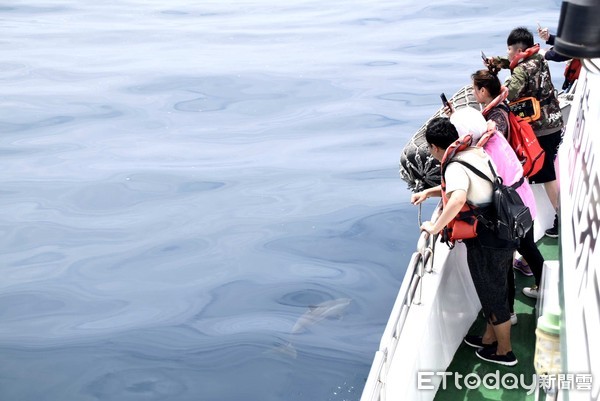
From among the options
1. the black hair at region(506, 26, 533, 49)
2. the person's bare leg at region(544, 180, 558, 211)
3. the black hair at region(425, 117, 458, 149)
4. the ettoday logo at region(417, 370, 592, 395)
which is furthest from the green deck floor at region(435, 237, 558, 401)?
the black hair at region(506, 26, 533, 49)

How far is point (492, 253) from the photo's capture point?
3.71 metres

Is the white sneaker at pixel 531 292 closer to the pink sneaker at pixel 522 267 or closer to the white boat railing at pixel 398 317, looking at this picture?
the pink sneaker at pixel 522 267

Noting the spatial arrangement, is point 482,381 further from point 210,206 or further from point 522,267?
point 210,206

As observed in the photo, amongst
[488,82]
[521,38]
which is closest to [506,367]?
[488,82]

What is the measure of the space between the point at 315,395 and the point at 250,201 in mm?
6352

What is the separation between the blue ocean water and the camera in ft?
25.5

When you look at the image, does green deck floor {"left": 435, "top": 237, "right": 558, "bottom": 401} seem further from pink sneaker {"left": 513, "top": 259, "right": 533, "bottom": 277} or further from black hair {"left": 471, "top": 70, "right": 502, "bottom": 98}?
black hair {"left": 471, "top": 70, "right": 502, "bottom": 98}

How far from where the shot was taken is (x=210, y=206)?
504 inches

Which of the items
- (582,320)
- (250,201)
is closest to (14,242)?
(250,201)

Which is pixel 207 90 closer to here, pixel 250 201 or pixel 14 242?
pixel 250 201

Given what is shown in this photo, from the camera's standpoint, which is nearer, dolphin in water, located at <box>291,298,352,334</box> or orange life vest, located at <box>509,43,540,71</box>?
orange life vest, located at <box>509,43,540,71</box>

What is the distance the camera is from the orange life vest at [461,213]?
344 cm

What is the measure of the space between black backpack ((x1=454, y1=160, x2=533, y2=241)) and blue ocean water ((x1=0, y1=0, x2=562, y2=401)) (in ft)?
12.8

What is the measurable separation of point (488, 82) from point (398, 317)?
132 cm
